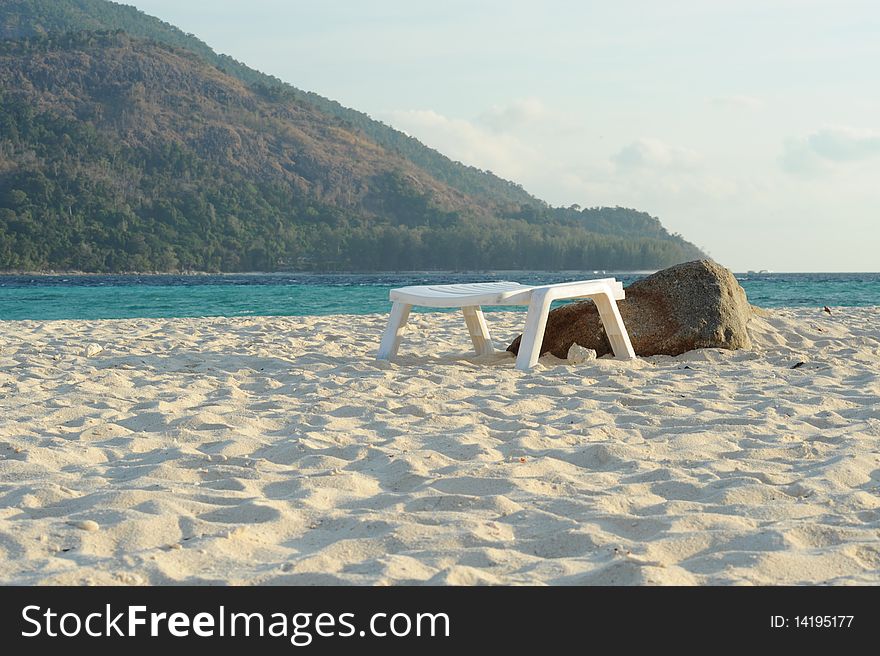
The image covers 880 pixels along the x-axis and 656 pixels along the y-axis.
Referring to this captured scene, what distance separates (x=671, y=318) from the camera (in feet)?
21.4

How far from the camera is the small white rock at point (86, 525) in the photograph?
254 cm

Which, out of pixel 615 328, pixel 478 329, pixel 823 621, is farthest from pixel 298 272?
pixel 823 621

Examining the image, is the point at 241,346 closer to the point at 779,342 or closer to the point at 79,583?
the point at 779,342

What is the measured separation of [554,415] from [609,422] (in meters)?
0.29

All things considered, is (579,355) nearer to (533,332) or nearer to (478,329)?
(533,332)

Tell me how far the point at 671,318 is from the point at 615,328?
2.26 feet

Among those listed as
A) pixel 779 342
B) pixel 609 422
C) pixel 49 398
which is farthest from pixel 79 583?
pixel 779 342

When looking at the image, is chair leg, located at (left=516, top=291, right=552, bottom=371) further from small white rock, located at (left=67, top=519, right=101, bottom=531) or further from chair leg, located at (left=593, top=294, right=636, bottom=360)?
small white rock, located at (left=67, top=519, right=101, bottom=531)

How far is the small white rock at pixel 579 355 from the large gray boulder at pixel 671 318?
359 mm

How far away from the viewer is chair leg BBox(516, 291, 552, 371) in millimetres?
5664

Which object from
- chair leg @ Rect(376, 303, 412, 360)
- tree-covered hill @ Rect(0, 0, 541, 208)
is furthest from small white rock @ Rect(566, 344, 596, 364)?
tree-covered hill @ Rect(0, 0, 541, 208)

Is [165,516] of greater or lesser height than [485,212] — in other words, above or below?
below

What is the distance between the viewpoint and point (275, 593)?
2.07 metres

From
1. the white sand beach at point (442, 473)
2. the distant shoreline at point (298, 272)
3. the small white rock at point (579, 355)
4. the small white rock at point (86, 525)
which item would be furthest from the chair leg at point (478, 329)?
the distant shoreline at point (298, 272)
